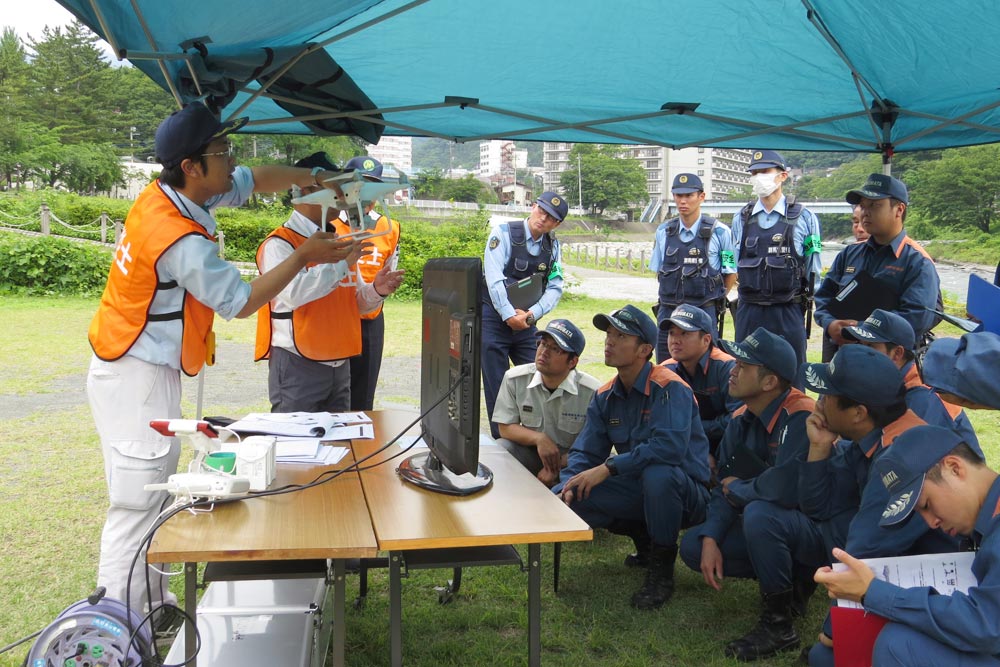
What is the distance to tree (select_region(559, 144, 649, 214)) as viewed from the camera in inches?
1767

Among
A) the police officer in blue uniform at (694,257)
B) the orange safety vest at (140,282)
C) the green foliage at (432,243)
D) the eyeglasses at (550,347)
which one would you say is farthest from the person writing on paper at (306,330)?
the green foliage at (432,243)

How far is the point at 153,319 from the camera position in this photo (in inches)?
102

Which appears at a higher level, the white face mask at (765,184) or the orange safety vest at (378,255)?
the white face mask at (765,184)

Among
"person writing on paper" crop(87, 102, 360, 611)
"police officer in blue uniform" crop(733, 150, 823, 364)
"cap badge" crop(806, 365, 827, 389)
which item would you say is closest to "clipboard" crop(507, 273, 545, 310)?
"police officer in blue uniform" crop(733, 150, 823, 364)

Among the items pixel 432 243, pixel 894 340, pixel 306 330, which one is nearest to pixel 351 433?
pixel 306 330

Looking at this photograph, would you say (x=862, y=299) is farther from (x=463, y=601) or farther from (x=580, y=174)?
(x=580, y=174)

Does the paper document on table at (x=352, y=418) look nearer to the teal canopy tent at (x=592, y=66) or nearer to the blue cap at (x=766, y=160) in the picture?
the teal canopy tent at (x=592, y=66)

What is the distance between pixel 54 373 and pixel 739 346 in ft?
25.6

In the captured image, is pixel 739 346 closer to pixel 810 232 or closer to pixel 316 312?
pixel 316 312

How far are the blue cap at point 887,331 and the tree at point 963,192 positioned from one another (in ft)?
75.9

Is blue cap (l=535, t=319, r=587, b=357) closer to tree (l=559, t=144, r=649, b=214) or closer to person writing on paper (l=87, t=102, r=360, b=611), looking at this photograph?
person writing on paper (l=87, t=102, r=360, b=611)

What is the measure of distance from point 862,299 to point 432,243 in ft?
49.0

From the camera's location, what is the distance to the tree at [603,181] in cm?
4488

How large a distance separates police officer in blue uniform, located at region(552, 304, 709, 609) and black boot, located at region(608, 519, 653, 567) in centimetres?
3
